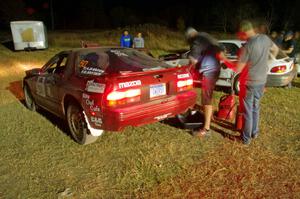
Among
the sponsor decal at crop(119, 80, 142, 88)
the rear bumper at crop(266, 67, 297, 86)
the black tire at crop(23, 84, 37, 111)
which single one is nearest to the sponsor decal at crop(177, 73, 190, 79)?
the sponsor decal at crop(119, 80, 142, 88)

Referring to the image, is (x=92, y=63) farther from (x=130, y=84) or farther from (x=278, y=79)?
(x=278, y=79)

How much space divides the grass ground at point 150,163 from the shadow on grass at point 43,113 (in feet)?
0.13

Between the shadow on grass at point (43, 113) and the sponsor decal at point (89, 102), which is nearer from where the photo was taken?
the sponsor decal at point (89, 102)

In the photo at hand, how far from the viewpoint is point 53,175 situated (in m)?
3.95

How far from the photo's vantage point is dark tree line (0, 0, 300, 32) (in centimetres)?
3113

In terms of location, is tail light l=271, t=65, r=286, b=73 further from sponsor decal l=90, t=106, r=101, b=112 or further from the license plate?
sponsor decal l=90, t=106, r=101, b=112

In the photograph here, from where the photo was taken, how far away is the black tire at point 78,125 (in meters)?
4.52

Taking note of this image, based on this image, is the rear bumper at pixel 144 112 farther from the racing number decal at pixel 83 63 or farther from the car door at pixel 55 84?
the car door at pixel 55 84

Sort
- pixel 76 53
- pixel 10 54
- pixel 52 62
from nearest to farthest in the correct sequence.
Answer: pixel 76 53
pixel 52 62
pixel 10 54

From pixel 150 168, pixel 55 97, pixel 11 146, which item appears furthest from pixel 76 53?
pixel 150 168

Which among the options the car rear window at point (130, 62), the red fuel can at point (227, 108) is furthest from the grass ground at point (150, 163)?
the car rear window at point (130, 62)

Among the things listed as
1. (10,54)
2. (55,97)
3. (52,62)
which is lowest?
(10,54)

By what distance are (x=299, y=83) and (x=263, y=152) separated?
5149 mm

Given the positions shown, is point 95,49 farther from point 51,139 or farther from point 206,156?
point 206,156
